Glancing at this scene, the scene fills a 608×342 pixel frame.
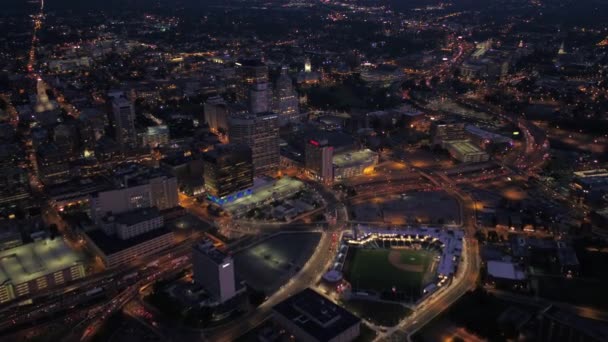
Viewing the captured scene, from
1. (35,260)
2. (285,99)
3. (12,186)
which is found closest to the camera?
(35,260)

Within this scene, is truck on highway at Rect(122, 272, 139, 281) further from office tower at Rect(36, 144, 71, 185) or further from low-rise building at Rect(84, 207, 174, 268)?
office tower at Rect(36, 144, 71, 185)

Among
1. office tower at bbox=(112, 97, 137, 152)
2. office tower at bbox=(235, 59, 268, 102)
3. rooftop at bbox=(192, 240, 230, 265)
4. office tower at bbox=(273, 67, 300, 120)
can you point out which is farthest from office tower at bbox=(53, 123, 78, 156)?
rooftop at bbox=(192, 240, 230, 265)

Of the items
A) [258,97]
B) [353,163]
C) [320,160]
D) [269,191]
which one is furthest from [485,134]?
[269,191]

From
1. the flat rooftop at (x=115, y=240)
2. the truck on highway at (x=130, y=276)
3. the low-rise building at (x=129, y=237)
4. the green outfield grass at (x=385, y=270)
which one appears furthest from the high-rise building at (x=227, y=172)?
the green outfield grass at (x=385, y=270)

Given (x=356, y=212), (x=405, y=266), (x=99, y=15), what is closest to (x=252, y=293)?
(x=405, y=266)

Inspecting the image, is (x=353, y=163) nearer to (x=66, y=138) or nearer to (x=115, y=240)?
(x=115, y=240)

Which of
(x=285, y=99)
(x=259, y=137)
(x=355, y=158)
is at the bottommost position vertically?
(x=355, y=158)
